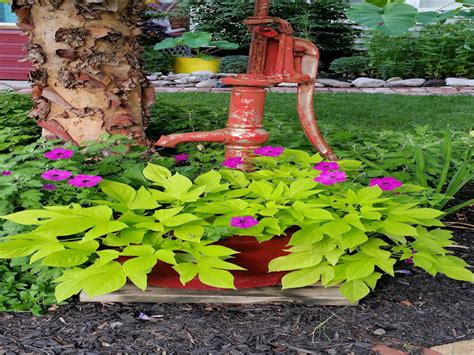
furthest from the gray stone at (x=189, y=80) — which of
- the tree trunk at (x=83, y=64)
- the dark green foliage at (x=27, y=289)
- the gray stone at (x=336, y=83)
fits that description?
the dark green foliage at (x=27, y=289)

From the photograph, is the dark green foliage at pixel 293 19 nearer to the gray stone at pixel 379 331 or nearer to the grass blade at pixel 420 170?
the grass blade at pixel 420 170

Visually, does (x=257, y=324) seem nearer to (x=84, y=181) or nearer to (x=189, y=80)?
(x=84, y=181)

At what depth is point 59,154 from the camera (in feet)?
6.68

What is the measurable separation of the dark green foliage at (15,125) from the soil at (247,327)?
1.12 m

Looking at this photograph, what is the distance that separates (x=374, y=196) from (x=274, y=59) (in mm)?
737

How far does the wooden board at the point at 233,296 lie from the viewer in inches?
66.8

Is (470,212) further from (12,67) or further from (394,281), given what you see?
(12,67)

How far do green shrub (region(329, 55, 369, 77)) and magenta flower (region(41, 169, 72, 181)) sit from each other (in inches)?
Result: 264

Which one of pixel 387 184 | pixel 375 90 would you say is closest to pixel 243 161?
pixel 387 184

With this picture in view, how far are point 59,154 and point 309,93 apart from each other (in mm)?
981

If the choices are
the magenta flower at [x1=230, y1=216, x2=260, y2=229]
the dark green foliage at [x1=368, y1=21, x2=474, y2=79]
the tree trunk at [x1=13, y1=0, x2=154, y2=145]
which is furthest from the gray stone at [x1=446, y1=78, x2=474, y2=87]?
the magenta flower at [x1=230, y1=216, x2=260, y2=229]

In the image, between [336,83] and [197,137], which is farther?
[336,83]

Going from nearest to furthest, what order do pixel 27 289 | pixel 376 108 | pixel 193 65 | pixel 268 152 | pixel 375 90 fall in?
pixel 27 289, pixel 268 152, pixel 376 108, pixel 375 90, pixel 193 65

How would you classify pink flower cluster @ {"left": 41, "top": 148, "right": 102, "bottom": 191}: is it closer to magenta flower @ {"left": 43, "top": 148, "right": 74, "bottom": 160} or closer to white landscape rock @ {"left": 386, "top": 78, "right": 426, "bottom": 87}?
magenta flower @ {"left": 43, "top": 148, "right": 74, "bottom": 160}
